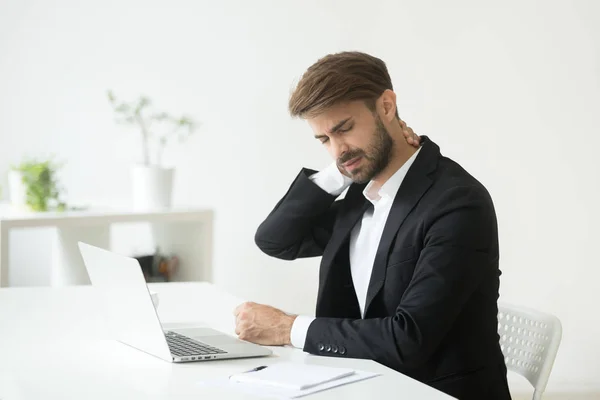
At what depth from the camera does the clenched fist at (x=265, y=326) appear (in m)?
1.91

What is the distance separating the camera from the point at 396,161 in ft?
7.08

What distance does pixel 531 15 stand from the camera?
407 centimetres

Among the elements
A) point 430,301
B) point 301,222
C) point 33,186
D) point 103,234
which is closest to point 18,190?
point 33,186

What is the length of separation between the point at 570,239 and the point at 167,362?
2.79 meters

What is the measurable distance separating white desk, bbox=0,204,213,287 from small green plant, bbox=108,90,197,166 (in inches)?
11.5

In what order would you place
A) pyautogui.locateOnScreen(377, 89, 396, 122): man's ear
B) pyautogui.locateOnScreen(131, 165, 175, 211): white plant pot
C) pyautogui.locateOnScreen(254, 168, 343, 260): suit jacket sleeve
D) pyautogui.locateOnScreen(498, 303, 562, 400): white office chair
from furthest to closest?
1. pyautogui.locateOnScreen(131, 165, 175, 211): white plant pot
2. pyautogui.locateOnScreen(254, 168, 343, 260): suit jacket sleeve
3. pyautogui.locateOnScreen(377, 89, 396, 122): man's ear
4. pyautogui.locateOnScreen(498, 303, 562, 400): white office chair

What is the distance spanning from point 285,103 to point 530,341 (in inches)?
101

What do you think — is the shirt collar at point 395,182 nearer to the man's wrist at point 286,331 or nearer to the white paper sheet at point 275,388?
the man's wrist at point 286,331

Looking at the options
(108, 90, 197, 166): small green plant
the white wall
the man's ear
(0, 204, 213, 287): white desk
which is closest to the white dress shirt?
the man's ear

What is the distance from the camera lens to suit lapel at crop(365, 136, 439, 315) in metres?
2.02

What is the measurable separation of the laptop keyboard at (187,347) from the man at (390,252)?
0.12m

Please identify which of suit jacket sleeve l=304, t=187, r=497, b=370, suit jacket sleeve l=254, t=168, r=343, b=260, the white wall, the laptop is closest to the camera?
the laptop

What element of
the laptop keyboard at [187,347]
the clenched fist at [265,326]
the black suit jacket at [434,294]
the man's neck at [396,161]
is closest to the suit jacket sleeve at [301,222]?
the man's neck at [396,161]

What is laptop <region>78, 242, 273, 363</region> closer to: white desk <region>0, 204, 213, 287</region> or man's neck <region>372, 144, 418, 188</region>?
man's neck <region>372, 144, 418, 188</region>
